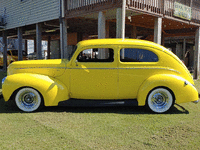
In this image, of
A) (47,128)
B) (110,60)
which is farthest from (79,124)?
(110,60)

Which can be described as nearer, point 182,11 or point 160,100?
point 160,100

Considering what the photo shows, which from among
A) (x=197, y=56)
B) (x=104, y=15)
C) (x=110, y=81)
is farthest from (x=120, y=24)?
(x=197, y=56)

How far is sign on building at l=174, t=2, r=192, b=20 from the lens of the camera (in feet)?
34.2

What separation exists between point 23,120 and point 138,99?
2688mm

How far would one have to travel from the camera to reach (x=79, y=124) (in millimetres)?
3811

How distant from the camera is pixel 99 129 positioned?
3562mm

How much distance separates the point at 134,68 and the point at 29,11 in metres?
10.7

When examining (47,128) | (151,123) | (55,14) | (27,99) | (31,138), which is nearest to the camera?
(31,138)

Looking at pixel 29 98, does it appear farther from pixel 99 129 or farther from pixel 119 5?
pixel 119 5

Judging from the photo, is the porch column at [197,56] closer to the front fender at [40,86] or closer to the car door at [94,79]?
the car door at [94,79]

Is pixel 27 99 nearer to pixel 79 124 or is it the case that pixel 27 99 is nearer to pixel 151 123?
pixel 79 124

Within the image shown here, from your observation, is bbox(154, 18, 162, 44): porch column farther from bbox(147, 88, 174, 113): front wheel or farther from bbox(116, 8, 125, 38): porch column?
bbox(147, 88, 174, 113): front wheel

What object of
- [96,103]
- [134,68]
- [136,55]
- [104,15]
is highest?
[104,15]

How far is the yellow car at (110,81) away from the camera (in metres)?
4.50
